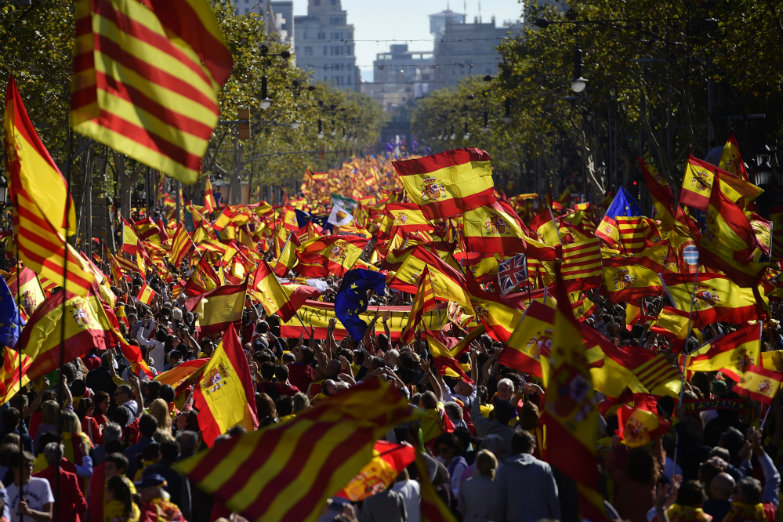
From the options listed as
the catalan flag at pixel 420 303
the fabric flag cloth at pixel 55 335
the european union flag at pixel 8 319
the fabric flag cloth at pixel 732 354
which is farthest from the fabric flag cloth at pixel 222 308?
the fabric flag cloth at pixel 732 354

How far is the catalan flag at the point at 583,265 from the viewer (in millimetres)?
15367

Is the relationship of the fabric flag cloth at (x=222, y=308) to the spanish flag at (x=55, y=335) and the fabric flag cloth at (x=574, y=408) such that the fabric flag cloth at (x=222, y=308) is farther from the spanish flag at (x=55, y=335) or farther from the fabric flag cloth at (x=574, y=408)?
the fabric flag cloth at (x=574, y=408)

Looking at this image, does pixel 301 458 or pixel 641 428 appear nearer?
pixel 301 458

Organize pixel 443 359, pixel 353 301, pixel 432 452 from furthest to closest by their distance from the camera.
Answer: pixel 353 301 → pixel 443 359 → pixel 432 452

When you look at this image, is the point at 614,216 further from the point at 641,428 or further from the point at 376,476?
the point at 376,476

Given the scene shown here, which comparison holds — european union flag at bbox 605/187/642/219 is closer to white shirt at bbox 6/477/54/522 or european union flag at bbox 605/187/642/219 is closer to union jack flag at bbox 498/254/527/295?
union jack flag at bbox 498/254/527/295

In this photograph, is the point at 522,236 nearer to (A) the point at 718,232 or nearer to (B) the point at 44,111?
(A) the point at 718,232

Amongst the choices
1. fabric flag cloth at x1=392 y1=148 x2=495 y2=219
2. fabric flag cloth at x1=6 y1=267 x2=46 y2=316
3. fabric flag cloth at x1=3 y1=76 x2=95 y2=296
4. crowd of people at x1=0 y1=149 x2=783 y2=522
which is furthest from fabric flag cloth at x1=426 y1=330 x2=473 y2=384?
fabric flag cloth at x1=392 y1=148 x2=495 y2=219

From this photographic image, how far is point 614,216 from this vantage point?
2017 cm

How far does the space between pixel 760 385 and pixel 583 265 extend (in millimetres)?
6880

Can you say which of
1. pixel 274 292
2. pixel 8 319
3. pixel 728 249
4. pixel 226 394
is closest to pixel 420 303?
pixel 274 292

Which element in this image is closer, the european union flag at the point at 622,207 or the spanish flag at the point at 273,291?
the spanish flag at the point at 273,291

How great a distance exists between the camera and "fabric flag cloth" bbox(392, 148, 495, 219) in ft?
49.9

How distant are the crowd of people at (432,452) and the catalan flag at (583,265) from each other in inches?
125
